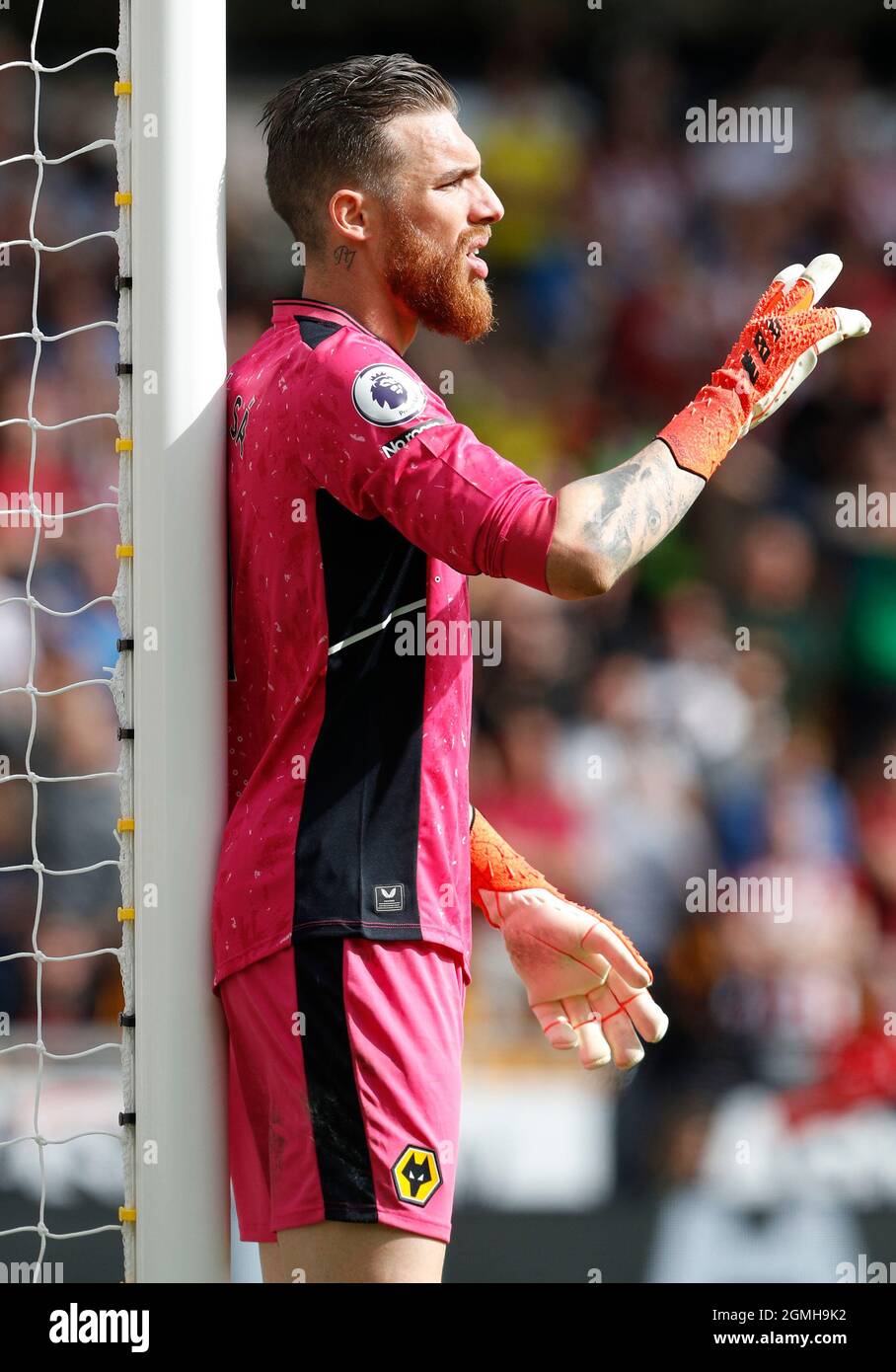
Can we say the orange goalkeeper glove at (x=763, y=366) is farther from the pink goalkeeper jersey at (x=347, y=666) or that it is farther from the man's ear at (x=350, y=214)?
the man's ear at (x=350, y=214)

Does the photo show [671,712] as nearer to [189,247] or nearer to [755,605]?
[755,605]

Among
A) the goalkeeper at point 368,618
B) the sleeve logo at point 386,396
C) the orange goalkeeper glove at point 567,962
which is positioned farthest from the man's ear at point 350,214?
the orange goalkeeper glove at point 567,962

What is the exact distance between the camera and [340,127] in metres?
2.14

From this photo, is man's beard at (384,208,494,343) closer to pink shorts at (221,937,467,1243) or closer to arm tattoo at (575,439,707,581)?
arm tattoo at (575,439,707,581)

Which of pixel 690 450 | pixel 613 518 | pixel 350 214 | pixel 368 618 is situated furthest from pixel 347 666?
pixel 350 214

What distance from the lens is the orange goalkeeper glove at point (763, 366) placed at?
77.9 inches

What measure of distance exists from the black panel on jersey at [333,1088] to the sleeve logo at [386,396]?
0.57 m

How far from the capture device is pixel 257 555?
205 centimetres

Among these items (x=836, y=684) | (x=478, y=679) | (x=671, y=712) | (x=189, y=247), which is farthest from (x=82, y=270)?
(x=189, y=247)

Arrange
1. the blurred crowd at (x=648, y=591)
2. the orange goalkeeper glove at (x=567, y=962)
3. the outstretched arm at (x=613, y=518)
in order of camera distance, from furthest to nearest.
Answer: the blurred crowd at (x=648, y=591) < the orange goalkeeper glove at (x=567, y=962) < the outstretched arm at (x=613, y=518)

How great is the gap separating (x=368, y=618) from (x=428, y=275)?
45cm

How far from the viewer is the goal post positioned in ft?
6.75

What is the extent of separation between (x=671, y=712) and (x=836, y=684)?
1.91 feet

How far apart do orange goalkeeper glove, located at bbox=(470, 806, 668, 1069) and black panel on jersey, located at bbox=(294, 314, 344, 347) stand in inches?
27.4
